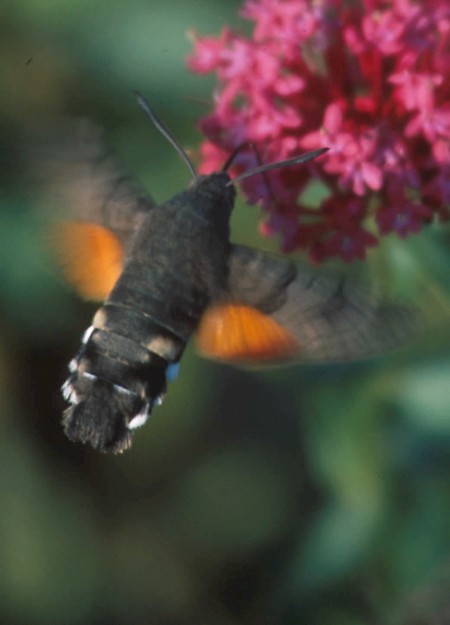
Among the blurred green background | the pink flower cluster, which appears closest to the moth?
the pink flower cluster

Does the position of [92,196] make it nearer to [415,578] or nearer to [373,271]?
[373,271]

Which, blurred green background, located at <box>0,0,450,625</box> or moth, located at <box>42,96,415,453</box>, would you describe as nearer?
moth, located at <box>42,96,415,453</box>

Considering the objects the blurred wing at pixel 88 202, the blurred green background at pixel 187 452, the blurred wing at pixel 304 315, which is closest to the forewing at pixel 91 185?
the blurred wing at pixel 88 202

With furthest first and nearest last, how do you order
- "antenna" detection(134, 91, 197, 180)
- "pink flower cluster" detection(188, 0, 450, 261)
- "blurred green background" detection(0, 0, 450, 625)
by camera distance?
"blurred green background" detection(0, 0, 450, 625) → "pink flower cluster" detection(188, 0, 450, 261) → "antenna" detection(134, 91, 197, 180)

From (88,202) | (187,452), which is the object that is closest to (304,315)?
(88,202)

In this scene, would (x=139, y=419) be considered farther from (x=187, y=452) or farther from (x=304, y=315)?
(x=187, y=452)

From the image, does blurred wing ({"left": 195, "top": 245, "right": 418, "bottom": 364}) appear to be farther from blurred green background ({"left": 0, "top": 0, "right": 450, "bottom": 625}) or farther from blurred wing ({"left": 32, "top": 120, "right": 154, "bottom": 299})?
blurred green background ({"left": 0, "top": 0, "right": 450, "bottom": 625})

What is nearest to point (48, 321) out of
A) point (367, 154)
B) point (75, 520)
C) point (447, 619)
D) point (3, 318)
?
point (3, 318)
